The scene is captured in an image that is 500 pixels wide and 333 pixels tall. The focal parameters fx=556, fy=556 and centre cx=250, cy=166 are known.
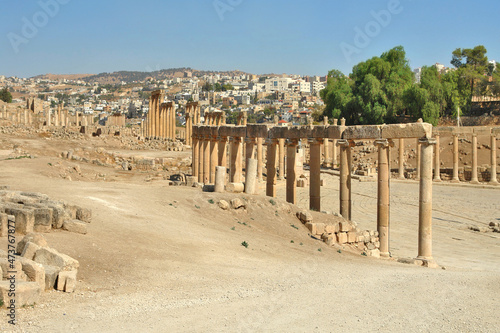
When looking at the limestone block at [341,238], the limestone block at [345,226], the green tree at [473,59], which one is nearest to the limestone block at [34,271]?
the limestone block at [341,238]

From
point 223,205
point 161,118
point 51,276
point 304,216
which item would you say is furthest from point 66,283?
point 161,118

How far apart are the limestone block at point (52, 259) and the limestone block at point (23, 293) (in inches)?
35.5

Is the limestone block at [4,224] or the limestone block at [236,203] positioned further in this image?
the limestone block at [236,203]

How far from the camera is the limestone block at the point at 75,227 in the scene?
12.3 m

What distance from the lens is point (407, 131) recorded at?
1780 centimetres

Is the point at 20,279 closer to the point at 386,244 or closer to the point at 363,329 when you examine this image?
the point at 363,329

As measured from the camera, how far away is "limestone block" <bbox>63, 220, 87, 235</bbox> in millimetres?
12273

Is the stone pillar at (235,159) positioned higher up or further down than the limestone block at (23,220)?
higher up

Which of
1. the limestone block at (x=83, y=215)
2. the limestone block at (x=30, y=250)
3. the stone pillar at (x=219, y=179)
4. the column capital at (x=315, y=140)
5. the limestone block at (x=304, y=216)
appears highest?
the column capital at (x=315, y=140)

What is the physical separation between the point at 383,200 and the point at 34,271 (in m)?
13.1

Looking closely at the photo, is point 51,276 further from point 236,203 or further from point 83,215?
point 236,203

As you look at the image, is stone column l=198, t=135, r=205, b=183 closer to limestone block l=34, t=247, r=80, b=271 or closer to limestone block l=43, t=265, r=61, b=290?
limestone block l=34, t=247, r=80, b=271

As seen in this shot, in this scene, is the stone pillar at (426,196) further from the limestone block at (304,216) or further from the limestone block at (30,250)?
the limestone block at (30,250)

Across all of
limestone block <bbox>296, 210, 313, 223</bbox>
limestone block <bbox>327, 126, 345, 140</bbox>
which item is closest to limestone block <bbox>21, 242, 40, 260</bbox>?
limestone block <bbox>296, 210, 313, 223</bbox>
